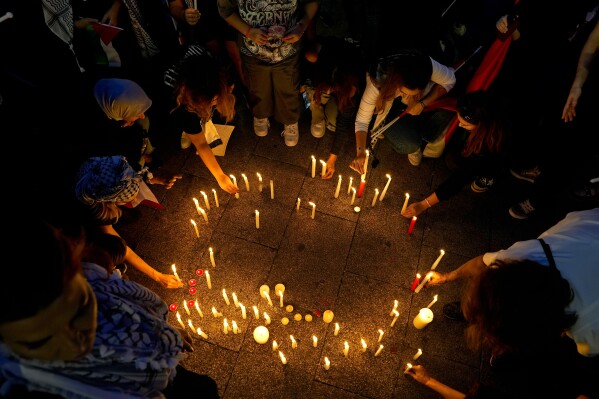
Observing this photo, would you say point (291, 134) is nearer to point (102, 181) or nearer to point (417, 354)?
point (102, 181)

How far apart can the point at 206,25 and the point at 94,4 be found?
1.46m

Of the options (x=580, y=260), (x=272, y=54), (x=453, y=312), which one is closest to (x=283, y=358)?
(x=453, y=312)

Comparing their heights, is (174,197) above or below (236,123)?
below

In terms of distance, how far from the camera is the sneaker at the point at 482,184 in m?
4.42

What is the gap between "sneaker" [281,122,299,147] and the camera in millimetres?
4770

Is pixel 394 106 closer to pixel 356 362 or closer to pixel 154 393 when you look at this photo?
pixel 356 362

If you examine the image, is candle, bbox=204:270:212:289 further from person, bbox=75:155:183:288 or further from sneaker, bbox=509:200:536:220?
sneaker, bbox=509:200:536:220

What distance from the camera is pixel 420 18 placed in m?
4.55

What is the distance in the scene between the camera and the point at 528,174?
4559 mm

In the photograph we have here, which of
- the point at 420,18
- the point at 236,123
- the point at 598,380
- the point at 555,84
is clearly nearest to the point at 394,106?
the point at 420,18

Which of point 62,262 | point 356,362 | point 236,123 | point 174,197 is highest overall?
point 62,262

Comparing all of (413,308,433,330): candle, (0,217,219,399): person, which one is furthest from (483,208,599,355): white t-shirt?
(0,217,219,399): person

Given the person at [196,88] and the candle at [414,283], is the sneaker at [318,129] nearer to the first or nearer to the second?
the person at [196,88]

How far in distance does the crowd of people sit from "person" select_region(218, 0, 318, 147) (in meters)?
0.02
